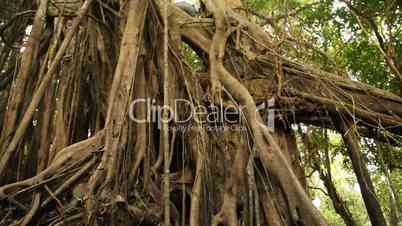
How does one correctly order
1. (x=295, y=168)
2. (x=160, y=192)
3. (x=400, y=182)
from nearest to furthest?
(x=160, y=192)
(x=295, y=168)
(x=400, y=182)

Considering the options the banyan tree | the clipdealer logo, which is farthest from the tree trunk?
the clipdealer logo

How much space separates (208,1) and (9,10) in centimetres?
125

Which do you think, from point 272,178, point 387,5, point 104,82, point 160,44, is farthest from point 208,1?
point 272,178

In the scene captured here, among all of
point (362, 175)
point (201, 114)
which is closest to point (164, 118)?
point (201, 114)

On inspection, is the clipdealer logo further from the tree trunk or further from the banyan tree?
the tree trunk

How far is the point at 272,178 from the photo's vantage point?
1.77 meters

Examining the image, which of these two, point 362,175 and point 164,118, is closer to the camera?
point 164,118

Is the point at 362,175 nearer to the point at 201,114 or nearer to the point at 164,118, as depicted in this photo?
the point at 201,114

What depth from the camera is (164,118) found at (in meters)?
1.54

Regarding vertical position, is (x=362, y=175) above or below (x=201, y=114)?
below

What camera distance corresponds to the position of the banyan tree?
5.19ft

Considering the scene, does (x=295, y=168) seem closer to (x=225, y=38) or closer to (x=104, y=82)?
(x=225, y=38)

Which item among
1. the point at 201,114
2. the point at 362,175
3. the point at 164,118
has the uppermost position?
the point at 201,114

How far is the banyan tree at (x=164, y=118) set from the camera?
5.19 ft
